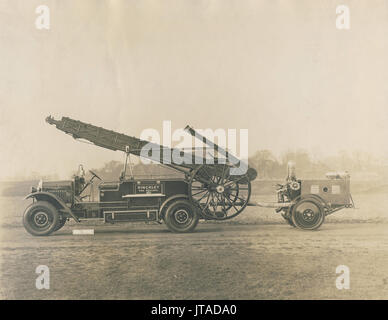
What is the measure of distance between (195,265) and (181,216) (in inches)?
52.4

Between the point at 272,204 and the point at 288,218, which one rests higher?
the point at 272,204

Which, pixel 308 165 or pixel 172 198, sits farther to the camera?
pixel 172 198

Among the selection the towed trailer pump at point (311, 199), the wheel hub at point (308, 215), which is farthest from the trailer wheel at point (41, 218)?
the wheel hub at point (308, 215)

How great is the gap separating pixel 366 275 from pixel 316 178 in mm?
1996

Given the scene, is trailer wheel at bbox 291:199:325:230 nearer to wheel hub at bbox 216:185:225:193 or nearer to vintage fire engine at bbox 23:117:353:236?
vintage fire engine at bbox 23:117:353:236

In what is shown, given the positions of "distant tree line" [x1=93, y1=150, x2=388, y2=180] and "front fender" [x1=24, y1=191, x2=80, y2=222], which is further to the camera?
"front fender" [x1=24, y1=191, x2=80, y2=222]

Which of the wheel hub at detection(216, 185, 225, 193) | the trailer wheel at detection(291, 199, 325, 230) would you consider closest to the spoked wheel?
the wheel hub at detection(216, 185, 225, 193)

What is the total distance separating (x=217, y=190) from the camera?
8.41m

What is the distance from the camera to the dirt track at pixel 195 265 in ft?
22.9

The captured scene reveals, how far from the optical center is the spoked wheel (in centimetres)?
833

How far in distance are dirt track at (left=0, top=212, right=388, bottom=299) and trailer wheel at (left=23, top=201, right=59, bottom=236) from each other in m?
0.23

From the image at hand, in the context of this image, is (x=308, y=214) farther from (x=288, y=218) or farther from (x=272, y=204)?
(x=272, y=204)

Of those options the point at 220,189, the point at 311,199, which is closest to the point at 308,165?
the point at 311,199

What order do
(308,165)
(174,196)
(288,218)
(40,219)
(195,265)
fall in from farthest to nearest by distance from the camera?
(288,218) → (174,196) → (40,219) → (308,165) → (195,265)
